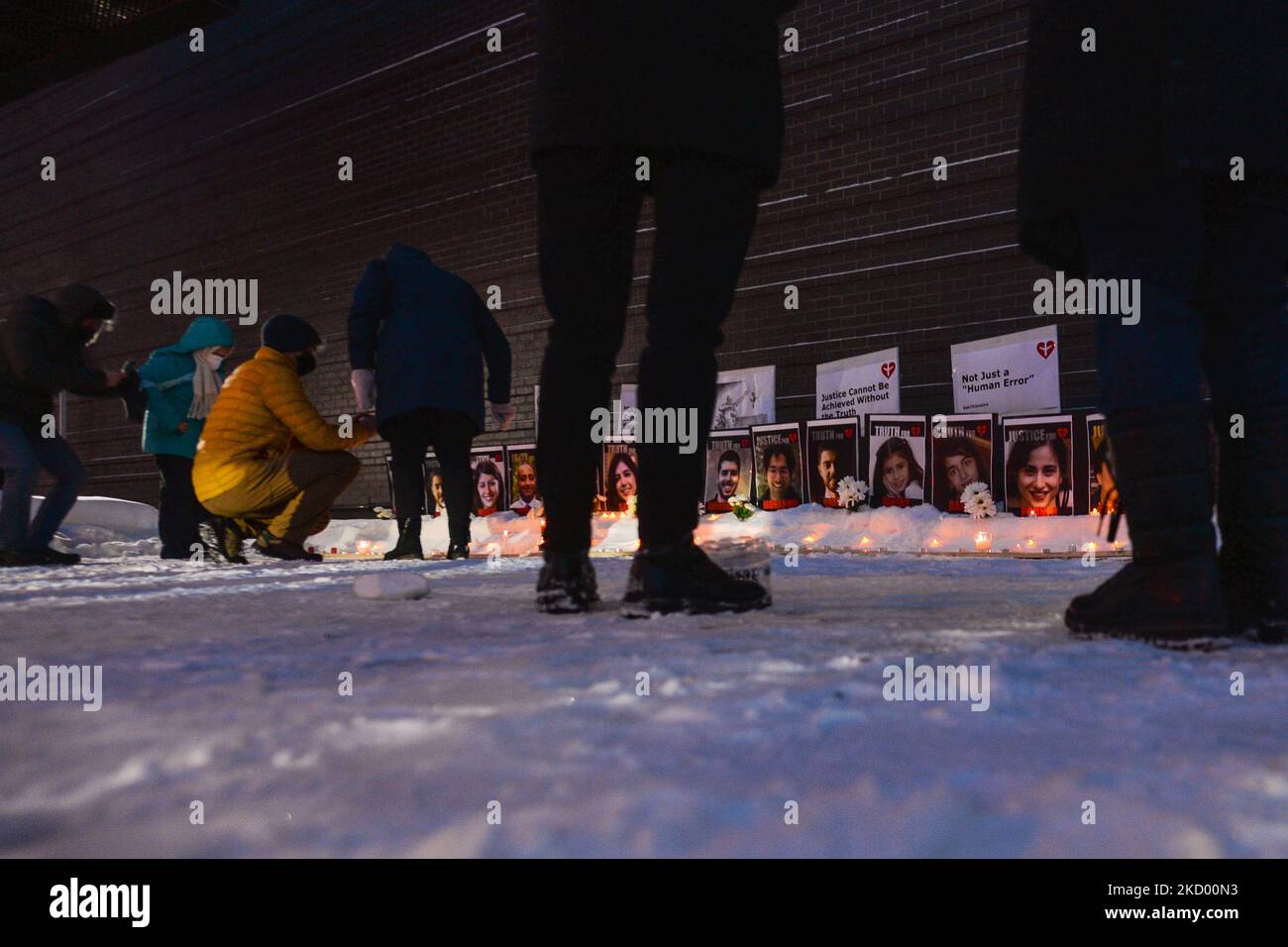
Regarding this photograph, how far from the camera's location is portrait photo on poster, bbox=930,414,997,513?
4.58 meters

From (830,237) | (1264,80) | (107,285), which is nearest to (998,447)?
(830,237)

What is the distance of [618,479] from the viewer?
5.52 metres

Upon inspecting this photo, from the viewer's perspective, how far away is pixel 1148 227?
3.45ft

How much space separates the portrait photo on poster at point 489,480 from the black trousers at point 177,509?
2.62 meters

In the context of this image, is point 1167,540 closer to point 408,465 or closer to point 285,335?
point 408,465

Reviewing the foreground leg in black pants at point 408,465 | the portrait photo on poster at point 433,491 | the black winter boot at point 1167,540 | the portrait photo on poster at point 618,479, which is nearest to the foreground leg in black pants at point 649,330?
the black winter boot at point 1167,540

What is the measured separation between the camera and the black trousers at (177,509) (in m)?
3.28

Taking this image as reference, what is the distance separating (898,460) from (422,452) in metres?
2.64

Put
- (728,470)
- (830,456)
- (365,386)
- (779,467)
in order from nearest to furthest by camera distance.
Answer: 1. (365,386)
2. (830,456)
3. (779,467)
4. (728,470)

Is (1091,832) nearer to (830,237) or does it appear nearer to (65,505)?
(65,505)

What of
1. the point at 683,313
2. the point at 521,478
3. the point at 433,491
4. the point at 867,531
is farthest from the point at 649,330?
the point at 433,491

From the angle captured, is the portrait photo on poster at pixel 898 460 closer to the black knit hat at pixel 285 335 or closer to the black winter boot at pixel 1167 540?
the black knit hat at pixel 285 335

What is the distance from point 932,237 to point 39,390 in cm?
434
